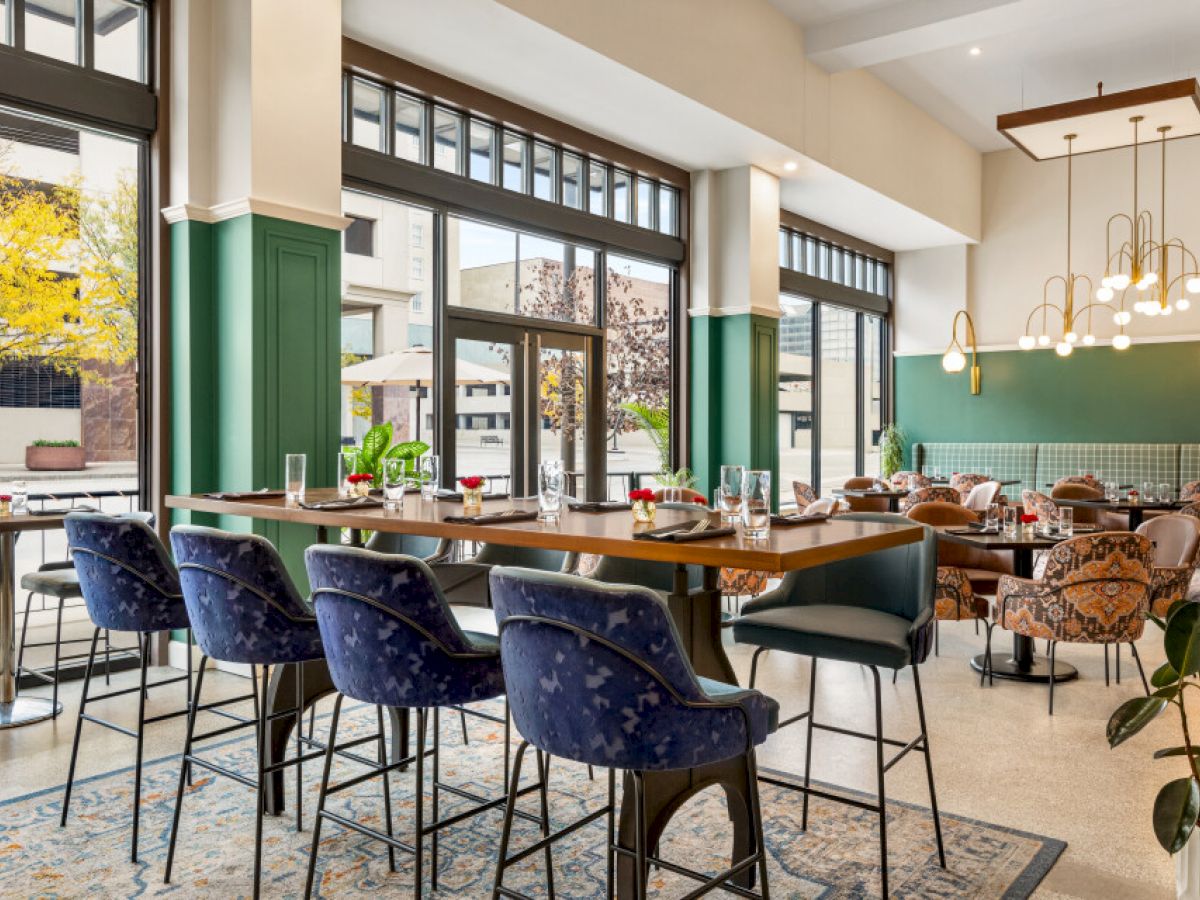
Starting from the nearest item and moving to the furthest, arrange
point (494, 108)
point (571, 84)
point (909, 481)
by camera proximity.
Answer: point (571, 84)
point (494, 108)
point (909, 481)

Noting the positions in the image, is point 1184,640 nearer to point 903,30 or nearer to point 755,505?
point 755,505

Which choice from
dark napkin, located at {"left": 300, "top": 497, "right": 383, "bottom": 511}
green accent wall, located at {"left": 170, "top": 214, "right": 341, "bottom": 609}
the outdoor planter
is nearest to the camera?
dark napkin, located at {"left": 300, "top": 497, "right": 383, "bottom": 511}

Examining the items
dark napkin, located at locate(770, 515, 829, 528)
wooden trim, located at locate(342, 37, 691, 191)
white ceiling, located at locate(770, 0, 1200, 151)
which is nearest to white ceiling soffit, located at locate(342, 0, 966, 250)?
wooden trim, located at locate(342, 37, 691, 191)

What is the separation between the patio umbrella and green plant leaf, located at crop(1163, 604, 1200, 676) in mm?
5167

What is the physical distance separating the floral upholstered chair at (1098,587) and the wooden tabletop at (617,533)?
192cm

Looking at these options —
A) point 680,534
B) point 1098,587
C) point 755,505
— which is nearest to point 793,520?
point 755,505

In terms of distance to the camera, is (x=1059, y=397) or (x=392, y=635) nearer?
(x=392, y=635)

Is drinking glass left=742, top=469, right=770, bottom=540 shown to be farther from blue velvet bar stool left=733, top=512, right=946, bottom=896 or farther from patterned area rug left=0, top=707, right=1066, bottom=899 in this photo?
patterned area rug left=0, top=707, right=1066, bottom=899

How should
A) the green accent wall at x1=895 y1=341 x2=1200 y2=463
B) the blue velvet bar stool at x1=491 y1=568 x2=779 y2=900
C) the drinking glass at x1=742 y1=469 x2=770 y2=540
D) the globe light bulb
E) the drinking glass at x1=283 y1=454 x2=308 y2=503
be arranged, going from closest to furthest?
the blue velvet bar stool at x1=491 y1=568 x2=779 y2=900 → the drinking glass at x1=742 y1=469 x2=770 y2=540 → the drinking glass at x1=283 y1=454 x2=308 y2=503 → the globe light bulb → the green accent wall at x1=895 y1=341 x2=1200 y2=463

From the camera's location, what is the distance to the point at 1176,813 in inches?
75.8

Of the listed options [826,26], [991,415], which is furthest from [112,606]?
[991,415]

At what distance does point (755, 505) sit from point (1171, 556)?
4.00 m

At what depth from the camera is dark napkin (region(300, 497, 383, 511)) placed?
3125 mm

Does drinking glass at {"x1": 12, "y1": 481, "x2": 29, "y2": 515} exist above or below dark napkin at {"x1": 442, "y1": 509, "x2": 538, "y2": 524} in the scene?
below
